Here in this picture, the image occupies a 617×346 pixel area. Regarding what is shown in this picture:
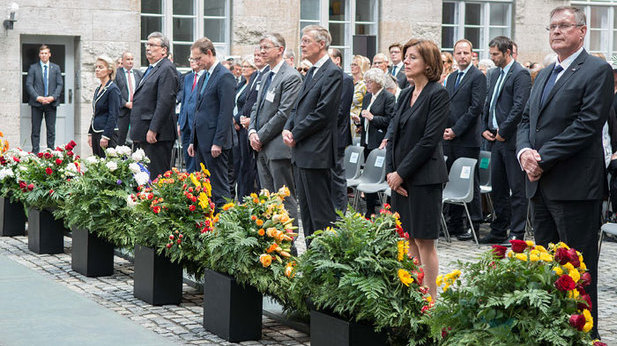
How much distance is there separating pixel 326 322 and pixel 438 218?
1532 mm

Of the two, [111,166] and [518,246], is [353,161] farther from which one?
[518,246]

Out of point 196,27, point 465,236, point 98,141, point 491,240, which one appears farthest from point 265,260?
point 196,27

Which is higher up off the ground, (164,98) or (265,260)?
(164,98)

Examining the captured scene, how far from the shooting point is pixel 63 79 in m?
20.1

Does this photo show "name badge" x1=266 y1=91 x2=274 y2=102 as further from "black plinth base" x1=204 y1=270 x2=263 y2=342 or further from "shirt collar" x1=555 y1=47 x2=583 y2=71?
"shirt collar" x1=555 y1=47 x2=583 y2=71

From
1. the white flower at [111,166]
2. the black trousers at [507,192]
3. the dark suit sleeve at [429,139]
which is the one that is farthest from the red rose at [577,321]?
the black trousers at [507,192]

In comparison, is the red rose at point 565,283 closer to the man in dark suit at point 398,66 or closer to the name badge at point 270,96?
the name badge at point 270,96

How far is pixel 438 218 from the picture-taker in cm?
657

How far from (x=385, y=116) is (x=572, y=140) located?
6.84m

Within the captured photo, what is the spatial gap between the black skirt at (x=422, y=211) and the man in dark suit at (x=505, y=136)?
3.86 metres

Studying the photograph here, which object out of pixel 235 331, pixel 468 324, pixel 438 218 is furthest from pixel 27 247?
pixel 468 324

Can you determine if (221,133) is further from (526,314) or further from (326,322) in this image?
(526,314)

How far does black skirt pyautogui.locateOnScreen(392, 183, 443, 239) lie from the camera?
21.4 ft

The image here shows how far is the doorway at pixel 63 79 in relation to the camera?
1970 centimetres
